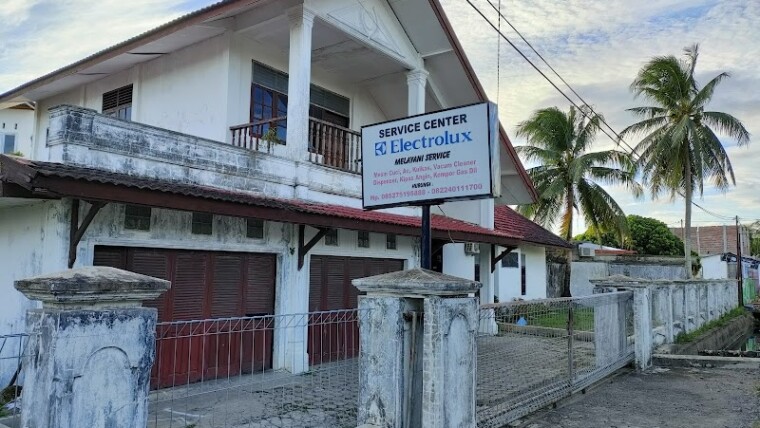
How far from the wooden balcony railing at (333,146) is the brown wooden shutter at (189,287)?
10.7ft

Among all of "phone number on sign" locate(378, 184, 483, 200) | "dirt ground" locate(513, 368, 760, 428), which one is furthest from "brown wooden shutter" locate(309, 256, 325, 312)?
"dirt ground" locate(513, 368, 760, 428)

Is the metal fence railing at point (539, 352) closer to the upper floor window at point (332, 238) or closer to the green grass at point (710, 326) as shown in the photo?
the upper floor window at point (332, 238)

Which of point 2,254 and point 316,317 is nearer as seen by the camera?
point 2,254

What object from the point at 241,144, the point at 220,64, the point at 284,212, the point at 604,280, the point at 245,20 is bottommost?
the point at 604,280

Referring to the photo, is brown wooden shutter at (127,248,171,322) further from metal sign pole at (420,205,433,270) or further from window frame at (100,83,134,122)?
window frame at (100,83,134,122)

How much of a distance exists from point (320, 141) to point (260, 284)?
11.9 feet

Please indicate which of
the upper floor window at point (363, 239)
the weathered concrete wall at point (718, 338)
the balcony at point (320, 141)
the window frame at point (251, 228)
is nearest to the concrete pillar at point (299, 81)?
the balcony at point (320, 141)

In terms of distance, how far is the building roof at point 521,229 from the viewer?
15.6 metres

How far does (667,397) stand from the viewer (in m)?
7.58

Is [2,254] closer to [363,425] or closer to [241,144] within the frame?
[241,144]

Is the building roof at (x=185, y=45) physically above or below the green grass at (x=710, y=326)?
above

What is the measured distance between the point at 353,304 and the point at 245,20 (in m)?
5.49

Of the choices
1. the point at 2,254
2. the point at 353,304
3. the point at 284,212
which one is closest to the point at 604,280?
the point at 353,304

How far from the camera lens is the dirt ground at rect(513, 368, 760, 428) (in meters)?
6.29
